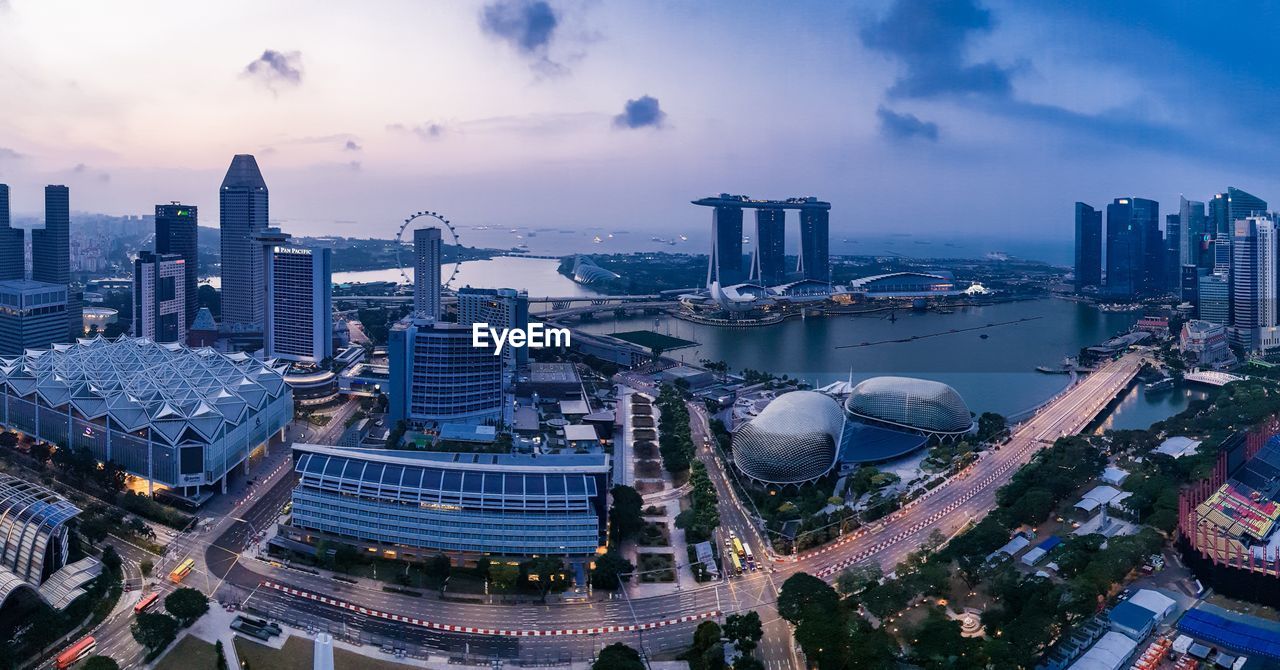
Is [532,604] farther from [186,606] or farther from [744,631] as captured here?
[186,606]

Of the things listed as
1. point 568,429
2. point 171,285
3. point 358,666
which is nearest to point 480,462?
point 358,666

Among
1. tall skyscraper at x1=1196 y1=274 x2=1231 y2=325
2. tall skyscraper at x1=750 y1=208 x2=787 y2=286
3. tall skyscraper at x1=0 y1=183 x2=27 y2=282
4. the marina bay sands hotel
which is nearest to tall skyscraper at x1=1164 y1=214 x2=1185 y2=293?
tall skyscraper at x1=1196 y1=274 x2=1231 y2=325

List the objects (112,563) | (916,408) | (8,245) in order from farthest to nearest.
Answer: (8,245) < (916,408) < (112,563)

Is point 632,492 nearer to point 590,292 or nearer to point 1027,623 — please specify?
point 1027,623

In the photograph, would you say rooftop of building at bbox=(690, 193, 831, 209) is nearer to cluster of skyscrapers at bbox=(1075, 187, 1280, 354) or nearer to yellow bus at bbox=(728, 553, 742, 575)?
cluster of skyscrapers at bbox=(1075, 187, 1280, 354)

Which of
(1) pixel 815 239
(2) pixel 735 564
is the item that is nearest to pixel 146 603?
A: (2) pixel 735 564

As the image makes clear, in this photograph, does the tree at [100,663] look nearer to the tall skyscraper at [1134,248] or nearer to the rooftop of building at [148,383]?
the rooftop of building at [148,383]
